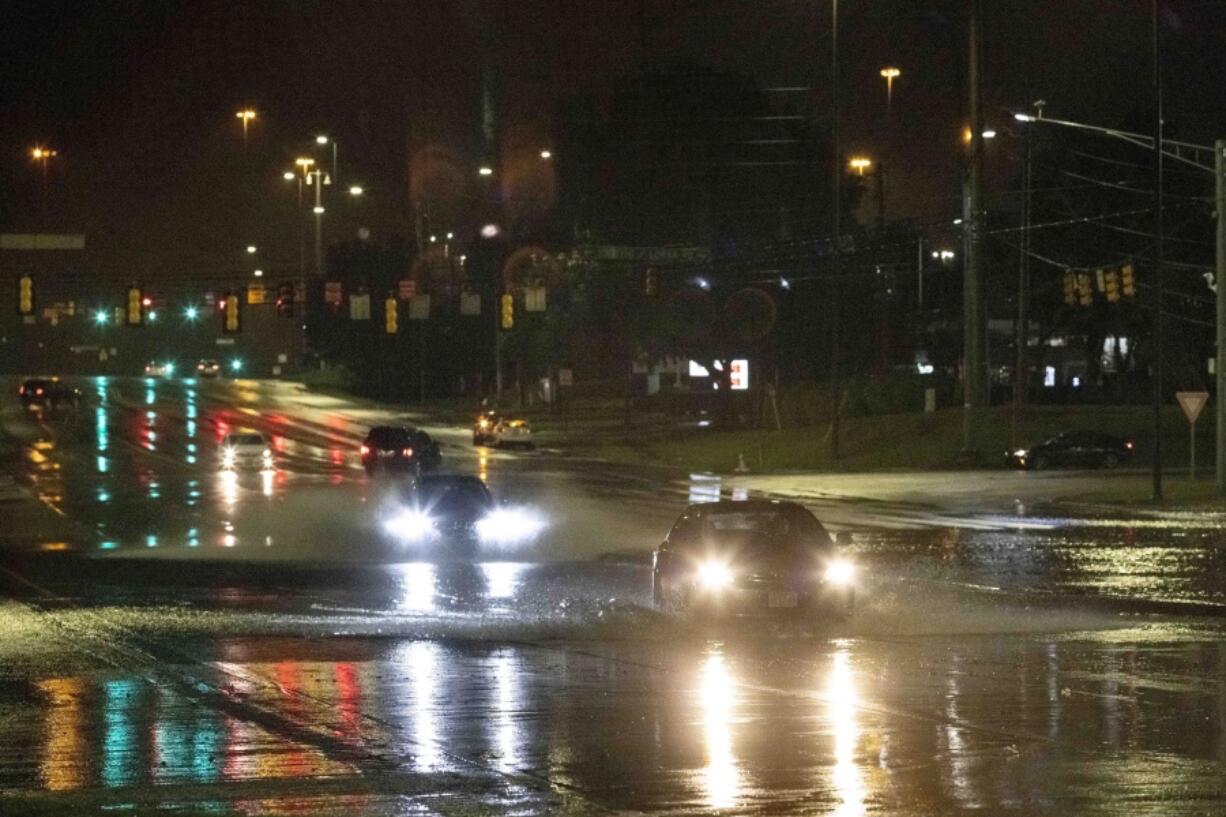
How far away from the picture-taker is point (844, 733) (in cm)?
1227

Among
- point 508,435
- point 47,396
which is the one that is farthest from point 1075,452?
point 47,396

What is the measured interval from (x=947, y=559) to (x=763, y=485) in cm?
2380

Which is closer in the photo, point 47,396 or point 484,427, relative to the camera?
point 484,427

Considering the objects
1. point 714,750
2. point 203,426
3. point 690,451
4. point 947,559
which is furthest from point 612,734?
point 203,426

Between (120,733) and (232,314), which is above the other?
(232,314)

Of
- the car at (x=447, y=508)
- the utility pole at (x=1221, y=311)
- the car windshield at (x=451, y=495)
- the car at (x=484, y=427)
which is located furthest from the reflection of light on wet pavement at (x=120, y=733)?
the car at (x=484, y=427)

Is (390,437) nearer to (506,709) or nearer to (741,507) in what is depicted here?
(741,507)

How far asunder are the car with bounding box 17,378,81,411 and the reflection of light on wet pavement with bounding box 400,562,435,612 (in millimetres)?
60098

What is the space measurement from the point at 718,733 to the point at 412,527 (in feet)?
76.8

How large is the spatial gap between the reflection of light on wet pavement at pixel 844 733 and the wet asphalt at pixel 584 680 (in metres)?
0.04

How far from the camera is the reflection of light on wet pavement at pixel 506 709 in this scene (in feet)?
37.6

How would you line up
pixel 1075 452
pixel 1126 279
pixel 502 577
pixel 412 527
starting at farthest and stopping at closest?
pixel 1075 452, pixel 1126 279, pixel 412 527, pixel 502 577

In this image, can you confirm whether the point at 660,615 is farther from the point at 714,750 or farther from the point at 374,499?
the point at 374,499

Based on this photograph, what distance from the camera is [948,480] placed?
178 ft
